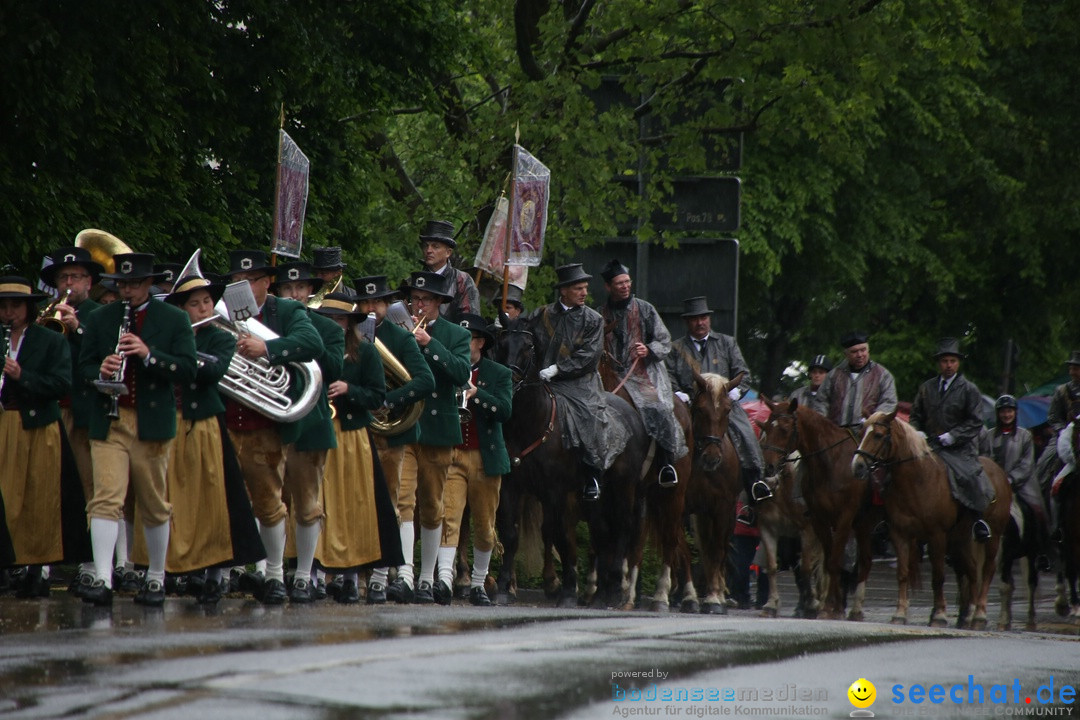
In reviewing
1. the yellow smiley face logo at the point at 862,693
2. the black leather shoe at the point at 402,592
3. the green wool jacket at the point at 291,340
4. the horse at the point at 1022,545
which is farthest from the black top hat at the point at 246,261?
the horse at the point at 1022,545

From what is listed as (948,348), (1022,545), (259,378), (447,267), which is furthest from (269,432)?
(1022,545)

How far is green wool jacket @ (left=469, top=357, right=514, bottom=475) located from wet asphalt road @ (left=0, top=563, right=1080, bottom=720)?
3.15 metres

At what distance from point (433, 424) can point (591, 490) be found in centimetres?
255

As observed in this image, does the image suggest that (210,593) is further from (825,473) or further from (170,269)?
(825,473)

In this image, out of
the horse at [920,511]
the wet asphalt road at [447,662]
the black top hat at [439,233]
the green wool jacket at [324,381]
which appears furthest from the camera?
the horse at [920,511]

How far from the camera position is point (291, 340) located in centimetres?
1230

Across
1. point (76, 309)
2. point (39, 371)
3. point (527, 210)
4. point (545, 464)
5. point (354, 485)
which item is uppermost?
point (527, 210)

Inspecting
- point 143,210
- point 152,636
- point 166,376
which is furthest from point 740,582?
point 152,636

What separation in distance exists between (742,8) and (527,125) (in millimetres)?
2995

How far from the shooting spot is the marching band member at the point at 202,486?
1170cm

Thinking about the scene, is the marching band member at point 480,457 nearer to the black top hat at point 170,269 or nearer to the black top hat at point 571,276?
the black top hat at point 571,276

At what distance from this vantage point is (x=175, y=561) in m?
11.7

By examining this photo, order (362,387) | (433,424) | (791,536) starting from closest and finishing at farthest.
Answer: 1. (362,387)
2. (433,424)
3. (791,536)

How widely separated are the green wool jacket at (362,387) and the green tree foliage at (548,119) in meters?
4.67
